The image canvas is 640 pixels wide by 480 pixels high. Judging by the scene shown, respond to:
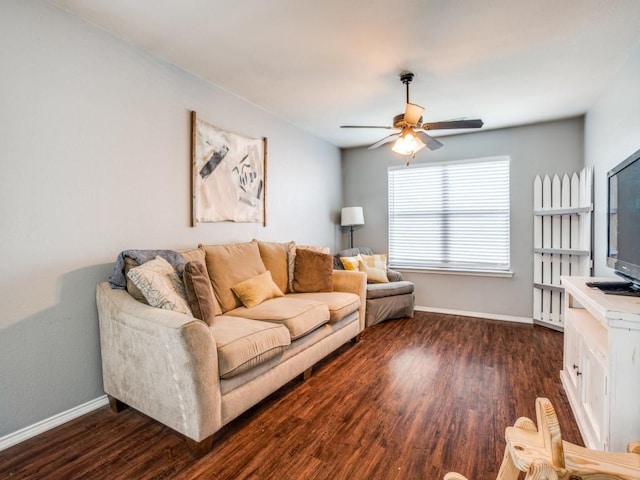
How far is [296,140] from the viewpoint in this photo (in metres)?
4.11

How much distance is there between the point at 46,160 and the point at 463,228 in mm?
4346

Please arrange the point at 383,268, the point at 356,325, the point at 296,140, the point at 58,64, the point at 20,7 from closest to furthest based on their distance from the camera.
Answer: the point at 20,7
the point at 58,64
the point at 356,325
the point at 296,140
the point at 383,268

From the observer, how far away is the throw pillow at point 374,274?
4246mm

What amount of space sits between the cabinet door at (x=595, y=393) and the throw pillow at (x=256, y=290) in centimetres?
210

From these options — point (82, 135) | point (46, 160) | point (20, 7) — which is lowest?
point (46, 160)

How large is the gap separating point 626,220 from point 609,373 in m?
0.98

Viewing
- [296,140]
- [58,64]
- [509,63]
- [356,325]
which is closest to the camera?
[58,64]

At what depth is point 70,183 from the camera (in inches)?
77.6

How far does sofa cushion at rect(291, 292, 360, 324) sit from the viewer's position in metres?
2.77

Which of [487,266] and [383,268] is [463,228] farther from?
[383,268]

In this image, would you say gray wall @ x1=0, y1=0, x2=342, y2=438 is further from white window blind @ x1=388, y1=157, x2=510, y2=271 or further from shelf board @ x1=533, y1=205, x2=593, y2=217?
shelf board @ x1=533, y1=205, x2=593, y2=217

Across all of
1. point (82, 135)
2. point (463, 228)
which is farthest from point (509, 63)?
point (82, 135)

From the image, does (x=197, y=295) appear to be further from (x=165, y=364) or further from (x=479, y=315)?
(x=479, y=315)

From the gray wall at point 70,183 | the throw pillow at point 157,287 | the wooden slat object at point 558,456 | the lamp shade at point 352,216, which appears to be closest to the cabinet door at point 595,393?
the wooden slat object at point 558,456
